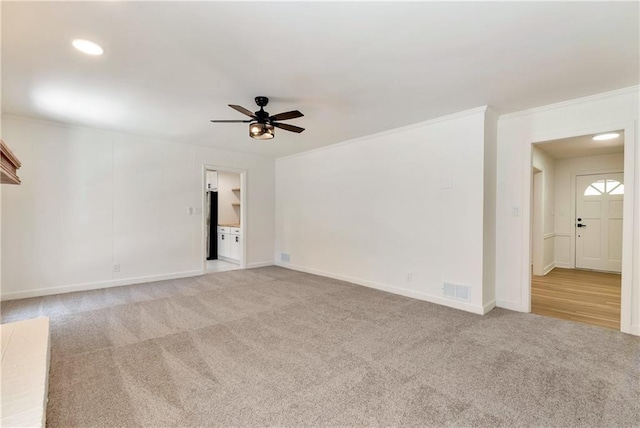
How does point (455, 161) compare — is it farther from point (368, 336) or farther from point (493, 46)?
point (368, 336)

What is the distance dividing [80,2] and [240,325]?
2.94 m

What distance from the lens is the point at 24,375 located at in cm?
150

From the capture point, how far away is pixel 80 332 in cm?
295

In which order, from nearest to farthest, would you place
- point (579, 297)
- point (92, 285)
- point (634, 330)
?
point (634, 330)
point (579, 297)
point (92, 285)

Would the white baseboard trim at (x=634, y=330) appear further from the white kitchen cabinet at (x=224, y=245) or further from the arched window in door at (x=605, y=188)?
the white kitchen cabinet at (x=224, y=245)

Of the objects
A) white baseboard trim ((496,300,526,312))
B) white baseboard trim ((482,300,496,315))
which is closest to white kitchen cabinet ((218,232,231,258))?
white baseboard trim ((482,300,496,315))

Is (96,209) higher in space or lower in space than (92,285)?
higher

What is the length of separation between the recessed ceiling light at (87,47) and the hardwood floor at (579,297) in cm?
527

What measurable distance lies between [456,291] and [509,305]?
674mm

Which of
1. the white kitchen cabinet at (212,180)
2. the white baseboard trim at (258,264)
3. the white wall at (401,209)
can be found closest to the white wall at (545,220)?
the white wall at (401,209)

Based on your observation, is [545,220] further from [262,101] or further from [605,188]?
[262,101]

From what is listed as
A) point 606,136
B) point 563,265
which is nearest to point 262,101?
point 606,136

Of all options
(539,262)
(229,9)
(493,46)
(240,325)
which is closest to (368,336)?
(240,325)

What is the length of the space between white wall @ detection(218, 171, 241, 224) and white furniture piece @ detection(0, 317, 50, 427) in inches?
234
